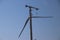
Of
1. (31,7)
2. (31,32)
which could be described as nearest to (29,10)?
(31,7)

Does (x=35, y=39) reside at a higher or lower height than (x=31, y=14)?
lower

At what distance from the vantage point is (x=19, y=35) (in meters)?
30.4

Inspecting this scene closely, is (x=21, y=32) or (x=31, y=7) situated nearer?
(x=31, y=7)

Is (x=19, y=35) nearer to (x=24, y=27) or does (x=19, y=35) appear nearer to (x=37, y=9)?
(x=24, y=27)

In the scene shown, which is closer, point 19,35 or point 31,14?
point 31,14

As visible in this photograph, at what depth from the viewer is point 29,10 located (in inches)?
1093

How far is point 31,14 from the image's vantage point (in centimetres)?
2770

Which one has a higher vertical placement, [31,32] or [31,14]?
[31,14]

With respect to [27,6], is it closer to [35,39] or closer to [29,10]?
[29,10]

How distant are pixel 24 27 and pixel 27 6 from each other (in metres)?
2.86

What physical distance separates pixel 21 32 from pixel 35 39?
6.19 ft

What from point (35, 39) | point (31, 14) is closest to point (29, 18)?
point (31, 14)

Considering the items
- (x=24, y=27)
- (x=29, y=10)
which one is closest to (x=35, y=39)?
(x=24, y=27)

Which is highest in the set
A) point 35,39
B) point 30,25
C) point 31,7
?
point 31,7
